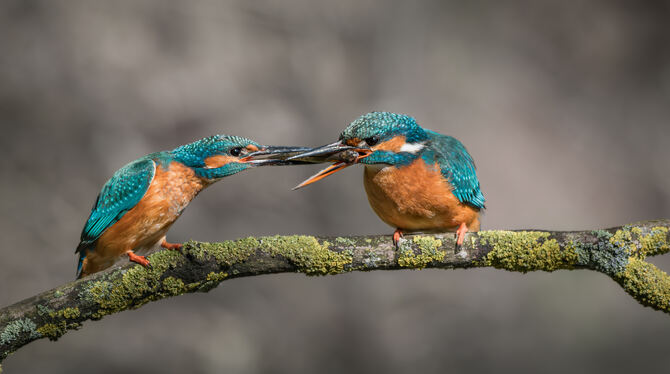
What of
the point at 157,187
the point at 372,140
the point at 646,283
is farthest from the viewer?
the point at 157,187

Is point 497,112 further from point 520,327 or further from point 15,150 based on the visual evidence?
point 15,150

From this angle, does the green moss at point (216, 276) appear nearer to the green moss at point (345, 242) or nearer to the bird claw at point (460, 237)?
the green moss at point (345, 242)

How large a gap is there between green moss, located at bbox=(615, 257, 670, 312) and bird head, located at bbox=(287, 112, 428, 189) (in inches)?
29.1

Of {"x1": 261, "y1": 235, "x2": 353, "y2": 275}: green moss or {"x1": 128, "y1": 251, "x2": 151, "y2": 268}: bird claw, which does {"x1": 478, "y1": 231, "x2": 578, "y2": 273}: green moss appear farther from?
{"x1": 128, "y1": 251, "x2": 151, "y2": 268}: bird claw

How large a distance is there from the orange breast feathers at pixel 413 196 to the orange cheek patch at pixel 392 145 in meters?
0.07

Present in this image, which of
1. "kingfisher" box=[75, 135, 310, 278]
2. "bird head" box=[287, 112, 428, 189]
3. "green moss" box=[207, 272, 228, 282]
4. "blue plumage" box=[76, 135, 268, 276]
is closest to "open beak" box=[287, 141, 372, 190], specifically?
"bird head" box=[287, 112, 428, 189]

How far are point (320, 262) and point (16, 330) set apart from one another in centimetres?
93

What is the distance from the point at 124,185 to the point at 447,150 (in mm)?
1125

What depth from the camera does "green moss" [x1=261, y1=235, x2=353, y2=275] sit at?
175 cm

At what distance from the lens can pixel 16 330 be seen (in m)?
1.72

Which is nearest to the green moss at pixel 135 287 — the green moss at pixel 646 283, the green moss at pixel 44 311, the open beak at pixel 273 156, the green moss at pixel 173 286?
the green moss at pixel 173 286

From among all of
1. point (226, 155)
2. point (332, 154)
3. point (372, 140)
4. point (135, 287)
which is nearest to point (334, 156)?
point (332, 154)

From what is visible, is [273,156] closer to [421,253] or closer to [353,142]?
[353,142]

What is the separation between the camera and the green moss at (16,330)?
1.71m
